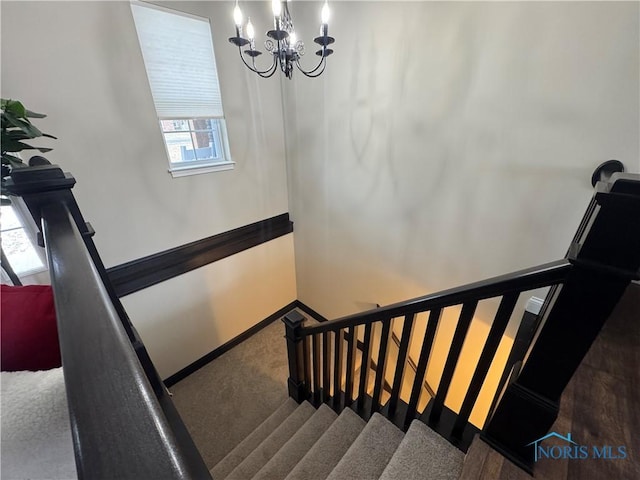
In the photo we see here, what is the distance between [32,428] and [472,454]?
133 cm

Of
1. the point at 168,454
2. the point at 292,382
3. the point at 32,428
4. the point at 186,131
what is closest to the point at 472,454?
the point at 168,454

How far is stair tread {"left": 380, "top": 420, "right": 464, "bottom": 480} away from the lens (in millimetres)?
1051

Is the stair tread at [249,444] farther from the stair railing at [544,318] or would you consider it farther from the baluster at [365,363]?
the stair railing at [544,318]

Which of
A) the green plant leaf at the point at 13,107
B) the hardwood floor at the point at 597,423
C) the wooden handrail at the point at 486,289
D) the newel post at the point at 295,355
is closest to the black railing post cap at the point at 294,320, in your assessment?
the newel post at the point at 295,355

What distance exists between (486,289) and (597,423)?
27.7 inches

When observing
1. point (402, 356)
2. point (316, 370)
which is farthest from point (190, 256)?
point (402, 356)

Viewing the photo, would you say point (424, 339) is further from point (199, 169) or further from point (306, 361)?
point (199, 169)

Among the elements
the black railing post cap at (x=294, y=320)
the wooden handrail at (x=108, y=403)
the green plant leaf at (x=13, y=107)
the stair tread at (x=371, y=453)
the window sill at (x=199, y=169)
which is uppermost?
the green plant leaf at (x=13, y=107)

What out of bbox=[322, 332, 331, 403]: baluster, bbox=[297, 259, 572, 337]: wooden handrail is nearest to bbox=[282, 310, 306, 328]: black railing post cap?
bbox=[322, 332, 331, 403]: baluster

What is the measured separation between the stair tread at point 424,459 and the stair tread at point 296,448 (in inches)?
29.9

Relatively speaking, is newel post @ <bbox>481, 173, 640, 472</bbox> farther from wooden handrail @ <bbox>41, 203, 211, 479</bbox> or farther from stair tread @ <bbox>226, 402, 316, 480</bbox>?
stair tread @ <bbox>226, 402, 316, 480</bbox>

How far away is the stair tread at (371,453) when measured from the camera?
1.21 meters

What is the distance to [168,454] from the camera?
0.88 feet

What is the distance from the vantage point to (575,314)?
68 centimetres
